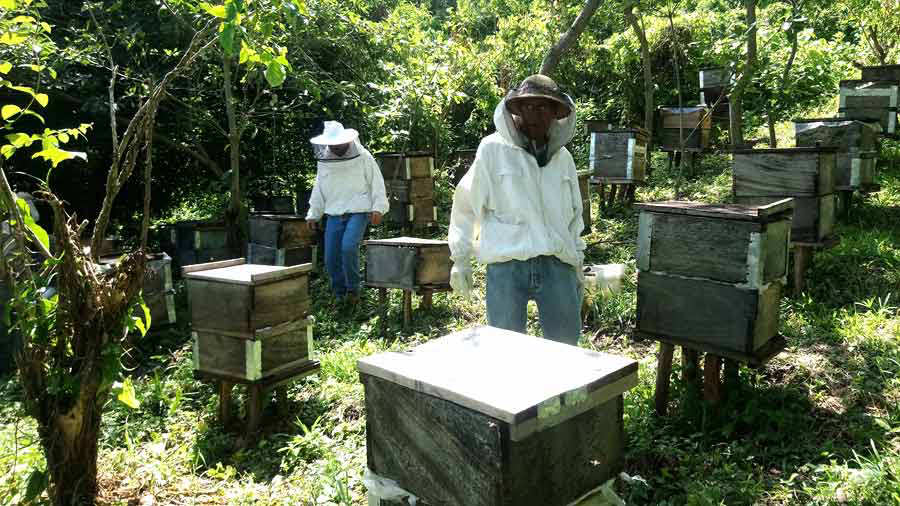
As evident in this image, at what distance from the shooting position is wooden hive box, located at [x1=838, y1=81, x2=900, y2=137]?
24.9 ft

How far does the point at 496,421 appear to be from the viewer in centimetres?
156

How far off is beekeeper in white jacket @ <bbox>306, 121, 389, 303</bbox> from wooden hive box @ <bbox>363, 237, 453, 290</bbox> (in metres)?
0.67

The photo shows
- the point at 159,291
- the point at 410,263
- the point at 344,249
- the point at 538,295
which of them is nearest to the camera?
the point at 538,295

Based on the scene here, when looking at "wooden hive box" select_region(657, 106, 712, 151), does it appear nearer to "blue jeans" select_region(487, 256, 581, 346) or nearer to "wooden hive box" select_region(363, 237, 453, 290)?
"wooden hive box" select_region(363, 237, 453, 290)

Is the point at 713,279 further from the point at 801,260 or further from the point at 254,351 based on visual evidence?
the point at 254,351

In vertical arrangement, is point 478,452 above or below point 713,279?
below

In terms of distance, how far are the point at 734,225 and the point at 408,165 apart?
522 centimetres

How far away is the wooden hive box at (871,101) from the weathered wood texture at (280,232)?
6347 mm

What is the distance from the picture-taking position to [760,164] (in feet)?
14.8

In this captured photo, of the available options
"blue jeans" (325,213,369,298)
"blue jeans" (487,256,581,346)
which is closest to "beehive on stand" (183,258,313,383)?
"blue jeans" (487,256,581,346)

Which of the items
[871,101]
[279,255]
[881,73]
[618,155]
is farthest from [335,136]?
[881,73]

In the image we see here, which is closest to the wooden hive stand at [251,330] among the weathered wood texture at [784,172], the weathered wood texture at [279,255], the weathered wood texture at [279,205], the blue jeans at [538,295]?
the blue jeans at [538,295]

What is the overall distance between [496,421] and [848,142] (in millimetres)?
6103

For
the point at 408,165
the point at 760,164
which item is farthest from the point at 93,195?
the point at 760,164
